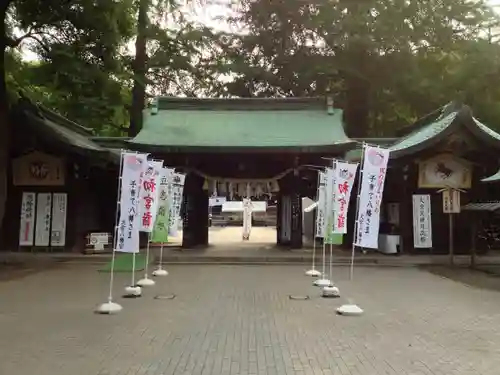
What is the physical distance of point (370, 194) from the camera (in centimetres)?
1109

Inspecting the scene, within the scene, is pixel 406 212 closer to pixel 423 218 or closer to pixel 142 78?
pixel 423 218

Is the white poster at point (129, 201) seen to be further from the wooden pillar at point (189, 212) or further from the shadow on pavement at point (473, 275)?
the wooden pillar at point (189, 212)

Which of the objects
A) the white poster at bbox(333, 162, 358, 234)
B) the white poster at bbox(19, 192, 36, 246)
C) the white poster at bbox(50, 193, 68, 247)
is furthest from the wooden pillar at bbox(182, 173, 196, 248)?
the white poster at bbox(333, 162, 358, 234)

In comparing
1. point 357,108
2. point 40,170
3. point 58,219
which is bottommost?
point 58,219

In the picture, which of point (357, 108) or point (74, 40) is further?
point (357, 108)

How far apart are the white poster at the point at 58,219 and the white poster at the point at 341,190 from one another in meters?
10.2

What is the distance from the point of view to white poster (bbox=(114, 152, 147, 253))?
10.2 metres

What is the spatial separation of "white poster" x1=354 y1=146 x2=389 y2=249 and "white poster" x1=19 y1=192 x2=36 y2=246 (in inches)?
475

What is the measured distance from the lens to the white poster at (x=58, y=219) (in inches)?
731

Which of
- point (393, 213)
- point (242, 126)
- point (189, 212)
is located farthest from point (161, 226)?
point (393, 213)

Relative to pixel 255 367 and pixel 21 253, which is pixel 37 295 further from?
pixel 21 253

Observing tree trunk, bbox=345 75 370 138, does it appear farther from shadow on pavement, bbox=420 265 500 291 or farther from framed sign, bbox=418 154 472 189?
shadow on pavement, bbox=420 265 500 291

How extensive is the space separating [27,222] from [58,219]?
101 centimetres

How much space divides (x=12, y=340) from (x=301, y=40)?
74.4 feet
